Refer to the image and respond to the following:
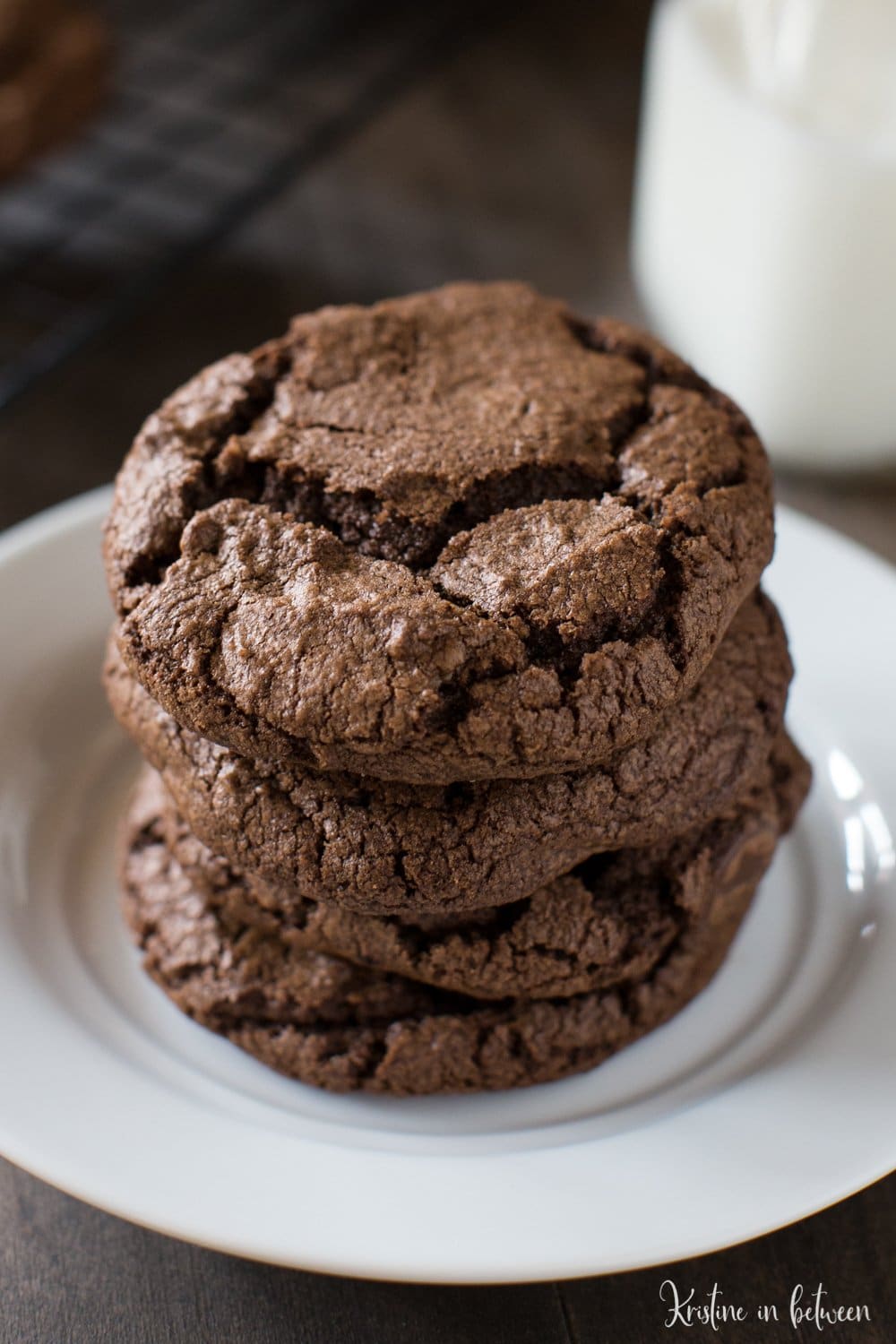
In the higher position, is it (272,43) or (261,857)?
(272,43)

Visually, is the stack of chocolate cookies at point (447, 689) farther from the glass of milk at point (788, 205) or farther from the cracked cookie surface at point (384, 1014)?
the glass of milk at point (788, 205)

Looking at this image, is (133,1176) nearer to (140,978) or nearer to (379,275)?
(140,978)

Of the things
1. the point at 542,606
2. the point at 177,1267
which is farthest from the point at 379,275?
the point at 177,1267

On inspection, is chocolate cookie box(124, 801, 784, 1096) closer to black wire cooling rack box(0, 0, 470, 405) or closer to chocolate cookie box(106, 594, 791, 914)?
chocolate cookie box(106, 594, 791, 914)

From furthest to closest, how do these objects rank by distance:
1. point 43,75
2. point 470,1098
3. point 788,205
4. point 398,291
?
1. point 398,291
2. point 43,75
3. point 788,205
4. point 470,1098

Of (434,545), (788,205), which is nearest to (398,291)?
(788,205)

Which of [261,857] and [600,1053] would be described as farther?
[600,1053]

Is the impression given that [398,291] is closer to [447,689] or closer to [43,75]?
[43,75]
